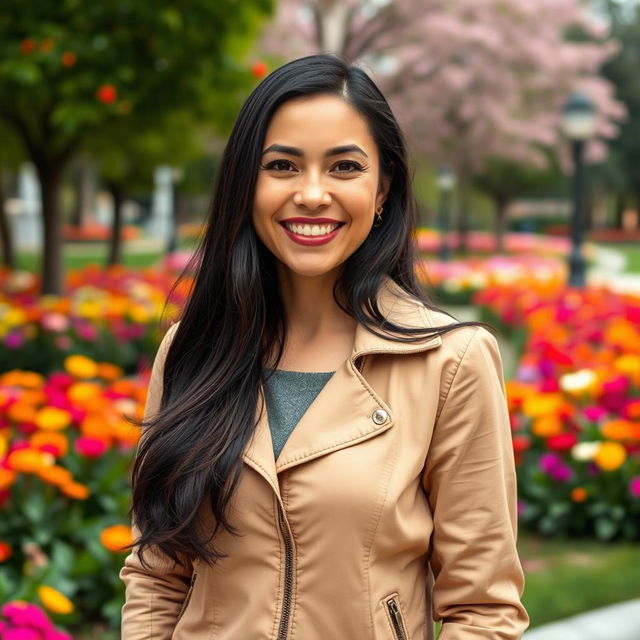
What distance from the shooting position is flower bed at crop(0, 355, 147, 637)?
149 inches

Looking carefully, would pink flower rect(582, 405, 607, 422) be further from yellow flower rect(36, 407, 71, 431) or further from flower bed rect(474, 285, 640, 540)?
yellow flower rect(36, 407, 71, 431)

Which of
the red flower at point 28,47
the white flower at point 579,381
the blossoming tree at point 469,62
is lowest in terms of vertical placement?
the white flower at point 579,381

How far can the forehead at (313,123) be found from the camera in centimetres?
177

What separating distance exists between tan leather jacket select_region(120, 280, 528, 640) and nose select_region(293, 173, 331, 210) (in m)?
0.28

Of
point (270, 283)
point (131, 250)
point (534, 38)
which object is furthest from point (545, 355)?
point (131, 250)

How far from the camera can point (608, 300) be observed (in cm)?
940

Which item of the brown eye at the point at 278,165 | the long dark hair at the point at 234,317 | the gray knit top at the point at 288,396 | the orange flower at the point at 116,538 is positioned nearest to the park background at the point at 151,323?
the orange flower at the point at 116,538

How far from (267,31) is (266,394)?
62.3 ft

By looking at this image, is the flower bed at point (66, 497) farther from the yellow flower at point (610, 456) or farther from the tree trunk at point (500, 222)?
the tree trunk at point (500, 222)

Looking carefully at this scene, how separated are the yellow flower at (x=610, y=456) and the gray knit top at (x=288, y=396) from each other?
3.31 m

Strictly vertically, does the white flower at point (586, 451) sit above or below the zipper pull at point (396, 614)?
below

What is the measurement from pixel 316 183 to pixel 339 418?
421mm

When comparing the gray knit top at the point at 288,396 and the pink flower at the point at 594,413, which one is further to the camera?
the pink flower at the point at 594,413

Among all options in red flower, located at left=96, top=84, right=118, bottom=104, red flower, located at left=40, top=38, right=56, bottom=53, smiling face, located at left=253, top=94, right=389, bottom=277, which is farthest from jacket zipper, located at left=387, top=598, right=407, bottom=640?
red flower, located at left=40, top=38, right=56, bottom=53
